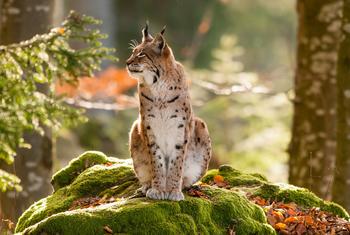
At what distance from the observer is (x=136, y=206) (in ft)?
17.7

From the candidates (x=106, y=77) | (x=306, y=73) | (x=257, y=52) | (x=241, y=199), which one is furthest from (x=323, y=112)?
(x=257, y=52)

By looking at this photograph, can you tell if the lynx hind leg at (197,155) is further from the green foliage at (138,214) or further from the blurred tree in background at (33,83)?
the blurred tree in background at (33,83)

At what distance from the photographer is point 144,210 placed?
534cm

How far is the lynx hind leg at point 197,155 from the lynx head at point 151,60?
716 mm

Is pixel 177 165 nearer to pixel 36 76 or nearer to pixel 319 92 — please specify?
pixel 36 76

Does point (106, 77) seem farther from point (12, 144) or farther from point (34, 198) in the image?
point (12, 144)

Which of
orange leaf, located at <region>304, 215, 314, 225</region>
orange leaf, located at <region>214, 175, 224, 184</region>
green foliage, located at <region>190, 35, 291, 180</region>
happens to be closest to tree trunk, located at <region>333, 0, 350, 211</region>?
orange leaf, located at <region>214, 175, 224, 184</region>

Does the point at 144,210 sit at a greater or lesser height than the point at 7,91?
lesser

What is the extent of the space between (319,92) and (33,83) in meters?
3.98

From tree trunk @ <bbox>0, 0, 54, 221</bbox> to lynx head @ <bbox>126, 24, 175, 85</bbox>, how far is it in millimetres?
2774

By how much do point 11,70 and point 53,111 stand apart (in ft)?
2.58

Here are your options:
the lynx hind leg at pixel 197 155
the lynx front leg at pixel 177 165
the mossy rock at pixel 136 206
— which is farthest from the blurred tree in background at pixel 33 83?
the lynx hind leg at pixel 197 155

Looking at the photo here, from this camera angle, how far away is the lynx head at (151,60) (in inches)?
222

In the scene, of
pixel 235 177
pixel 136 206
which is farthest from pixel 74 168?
pixel 136 206
